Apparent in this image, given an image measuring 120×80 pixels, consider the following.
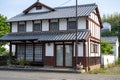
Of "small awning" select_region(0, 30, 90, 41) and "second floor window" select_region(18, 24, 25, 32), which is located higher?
"second floor window" select_region(18, 24, 25, 32)

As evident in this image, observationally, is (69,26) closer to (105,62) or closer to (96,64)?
(96,64)

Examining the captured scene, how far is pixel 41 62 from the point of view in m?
30.4

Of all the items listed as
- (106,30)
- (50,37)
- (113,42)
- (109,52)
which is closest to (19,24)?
(50,37)

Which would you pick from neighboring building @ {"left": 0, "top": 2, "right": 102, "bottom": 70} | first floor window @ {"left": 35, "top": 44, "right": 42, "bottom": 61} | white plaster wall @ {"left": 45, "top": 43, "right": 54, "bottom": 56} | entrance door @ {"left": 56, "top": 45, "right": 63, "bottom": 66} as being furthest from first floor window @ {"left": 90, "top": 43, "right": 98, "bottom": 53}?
first floor window @ {"left": 35, "top": 44, "right": 42, "bottom": 61}

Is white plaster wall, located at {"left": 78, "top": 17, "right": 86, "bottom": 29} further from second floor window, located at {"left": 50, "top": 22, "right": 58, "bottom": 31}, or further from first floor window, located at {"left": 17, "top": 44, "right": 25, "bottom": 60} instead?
first floor window, located at {"left": 17, "top": 44, "right": 25, "bottom": 60}

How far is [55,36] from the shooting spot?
29.3 m

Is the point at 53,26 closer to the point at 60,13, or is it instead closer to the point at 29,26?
the point at 60,13

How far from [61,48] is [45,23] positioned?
13.4 feet

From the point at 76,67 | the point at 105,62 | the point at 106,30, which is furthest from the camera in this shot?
the point at 106,30

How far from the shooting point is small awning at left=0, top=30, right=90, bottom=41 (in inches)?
1093

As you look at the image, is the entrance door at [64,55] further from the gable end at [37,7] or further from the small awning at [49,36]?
the gable end at [37,7]

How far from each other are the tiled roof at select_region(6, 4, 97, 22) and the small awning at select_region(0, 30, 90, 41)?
1.80 metres

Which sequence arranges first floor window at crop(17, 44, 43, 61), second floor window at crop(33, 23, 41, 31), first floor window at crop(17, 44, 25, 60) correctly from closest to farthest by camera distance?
first floor window at crop(17, 44, 43, 61) → second floor window at crop(33, 23, 41, 31) → first floor window at crop(17, 44, 25, 60)

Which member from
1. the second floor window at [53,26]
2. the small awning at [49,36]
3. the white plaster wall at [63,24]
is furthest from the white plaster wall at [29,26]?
the white plaster wall at [63,24]
